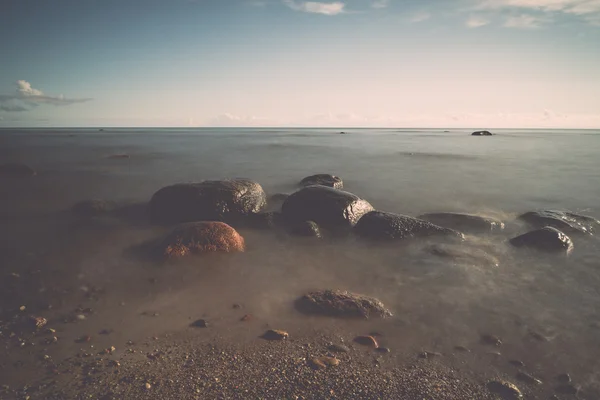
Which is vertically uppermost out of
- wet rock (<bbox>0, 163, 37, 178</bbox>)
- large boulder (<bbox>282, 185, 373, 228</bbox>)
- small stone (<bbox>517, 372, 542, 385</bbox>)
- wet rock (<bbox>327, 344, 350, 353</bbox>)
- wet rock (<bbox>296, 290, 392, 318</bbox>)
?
wet rock (<bbox>0, 163, 37, 178</bbox>)

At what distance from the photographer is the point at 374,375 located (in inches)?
124

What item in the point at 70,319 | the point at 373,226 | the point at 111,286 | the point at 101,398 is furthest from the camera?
the point at 373,226

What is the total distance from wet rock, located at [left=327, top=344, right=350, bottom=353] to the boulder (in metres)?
5.34

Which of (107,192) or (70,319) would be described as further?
(107,192)

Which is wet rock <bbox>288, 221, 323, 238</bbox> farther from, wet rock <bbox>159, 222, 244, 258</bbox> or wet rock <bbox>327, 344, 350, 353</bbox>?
wet rock <bbox>327, 344, 350, 353</bbox>

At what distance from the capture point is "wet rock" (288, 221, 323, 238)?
716 centimetres

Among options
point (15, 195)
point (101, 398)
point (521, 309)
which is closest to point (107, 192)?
point (15, 195)

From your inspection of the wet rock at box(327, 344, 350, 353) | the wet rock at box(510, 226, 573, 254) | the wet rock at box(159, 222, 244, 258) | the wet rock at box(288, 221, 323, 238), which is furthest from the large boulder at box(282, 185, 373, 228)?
the wet rock at box(327, 344, 350, 353)

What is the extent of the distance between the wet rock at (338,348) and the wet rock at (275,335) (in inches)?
20.8

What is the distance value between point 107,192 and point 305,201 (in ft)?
26.5

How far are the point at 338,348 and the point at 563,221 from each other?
7463 mm

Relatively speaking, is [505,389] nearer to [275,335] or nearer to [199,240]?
[275,335]

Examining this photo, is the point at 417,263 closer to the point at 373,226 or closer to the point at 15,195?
the point at 373,226

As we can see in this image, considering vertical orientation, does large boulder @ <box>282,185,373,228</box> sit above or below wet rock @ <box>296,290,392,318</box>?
above
